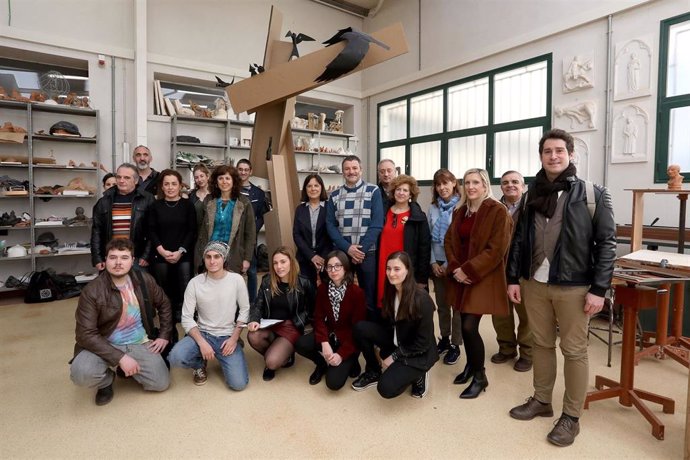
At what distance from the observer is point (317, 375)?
2.35 metres

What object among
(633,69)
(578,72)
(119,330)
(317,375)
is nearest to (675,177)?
(633,69)

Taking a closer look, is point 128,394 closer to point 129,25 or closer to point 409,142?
point 129,25

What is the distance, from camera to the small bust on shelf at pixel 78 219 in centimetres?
448

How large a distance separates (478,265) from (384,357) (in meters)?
0.78

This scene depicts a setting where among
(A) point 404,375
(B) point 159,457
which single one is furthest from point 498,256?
(B) point 159,457

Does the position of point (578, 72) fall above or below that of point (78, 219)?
above

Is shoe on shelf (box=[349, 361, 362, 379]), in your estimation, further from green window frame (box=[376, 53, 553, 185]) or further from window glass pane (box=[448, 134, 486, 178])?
window glass pane (box=[448, 134, 486, 178])

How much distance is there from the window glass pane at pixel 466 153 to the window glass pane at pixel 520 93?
0.40 m

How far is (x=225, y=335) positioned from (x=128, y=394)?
0.60m

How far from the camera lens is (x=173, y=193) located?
2.83 metres

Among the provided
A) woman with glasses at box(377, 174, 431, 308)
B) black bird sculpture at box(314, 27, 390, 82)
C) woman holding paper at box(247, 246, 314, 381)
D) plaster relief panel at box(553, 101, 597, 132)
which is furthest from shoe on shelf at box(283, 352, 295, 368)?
plaster relief panel at box(553, 101, 597, 132)

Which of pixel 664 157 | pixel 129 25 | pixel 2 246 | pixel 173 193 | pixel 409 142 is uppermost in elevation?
pixel 129 25

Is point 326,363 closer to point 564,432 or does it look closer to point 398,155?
point 564,432

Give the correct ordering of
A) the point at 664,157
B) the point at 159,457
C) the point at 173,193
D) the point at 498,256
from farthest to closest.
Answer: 1. the point at 664,157
2. the point at 173,193
3. the point at 498,256
4. the point at 159,457
